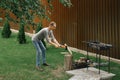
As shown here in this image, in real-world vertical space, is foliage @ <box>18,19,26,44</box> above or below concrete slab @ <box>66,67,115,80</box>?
above

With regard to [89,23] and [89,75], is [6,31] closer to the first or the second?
[89,23]

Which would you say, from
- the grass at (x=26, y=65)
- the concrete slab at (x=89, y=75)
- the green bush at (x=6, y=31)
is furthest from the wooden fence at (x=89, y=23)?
the green bush at (x=6, y=31)

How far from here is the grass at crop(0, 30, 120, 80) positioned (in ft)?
26.1

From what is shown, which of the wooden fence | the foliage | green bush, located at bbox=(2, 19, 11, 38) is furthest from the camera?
green bush, located at bbox=(2, 19, 11, 38)

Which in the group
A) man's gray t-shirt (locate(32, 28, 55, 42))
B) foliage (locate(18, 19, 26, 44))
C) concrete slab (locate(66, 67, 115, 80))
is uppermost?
man's gray t-shirt (locate(32, 28, 55, 42))

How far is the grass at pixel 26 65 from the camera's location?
313 inches

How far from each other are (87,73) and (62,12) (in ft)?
21.3

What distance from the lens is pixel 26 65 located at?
369 inches

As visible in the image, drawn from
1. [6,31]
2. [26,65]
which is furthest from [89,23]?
[6,31]

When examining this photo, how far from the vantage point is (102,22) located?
35.2ft

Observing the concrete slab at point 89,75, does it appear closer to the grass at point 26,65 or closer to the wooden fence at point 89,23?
the grass at point 26,65

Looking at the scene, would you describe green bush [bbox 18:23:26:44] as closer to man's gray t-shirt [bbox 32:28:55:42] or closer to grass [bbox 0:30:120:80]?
grass [bbox 0:30:120:80]

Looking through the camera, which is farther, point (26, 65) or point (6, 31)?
point (6, 31)

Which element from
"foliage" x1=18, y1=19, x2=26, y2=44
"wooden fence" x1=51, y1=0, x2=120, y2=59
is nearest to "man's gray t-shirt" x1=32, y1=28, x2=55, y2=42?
"wooden fence" x1=51, y1=0, x2=120, y2=59
